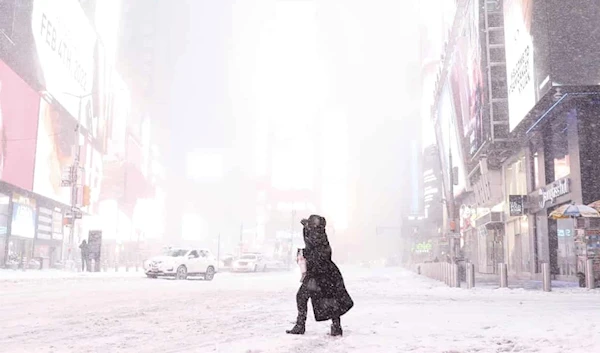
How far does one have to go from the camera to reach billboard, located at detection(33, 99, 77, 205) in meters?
44.0

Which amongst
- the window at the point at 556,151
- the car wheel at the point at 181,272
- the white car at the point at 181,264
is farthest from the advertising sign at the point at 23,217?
the window at the point at 556,151

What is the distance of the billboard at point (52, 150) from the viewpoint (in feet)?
144

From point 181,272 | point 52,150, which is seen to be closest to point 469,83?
point 181,272

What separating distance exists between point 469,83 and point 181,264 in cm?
2940

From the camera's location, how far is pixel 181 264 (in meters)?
26.5

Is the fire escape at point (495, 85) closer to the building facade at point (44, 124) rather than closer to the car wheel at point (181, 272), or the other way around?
the car wheel at point (181, 272)

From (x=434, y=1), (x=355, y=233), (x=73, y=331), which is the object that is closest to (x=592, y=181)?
(x=73, y=331)

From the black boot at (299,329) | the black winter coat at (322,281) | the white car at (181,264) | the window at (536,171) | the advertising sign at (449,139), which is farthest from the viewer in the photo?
the advertising sign at (449,139)

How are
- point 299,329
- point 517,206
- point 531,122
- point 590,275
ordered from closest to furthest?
point 299,329 < point 590,275 < point 531,122 < point 517,206

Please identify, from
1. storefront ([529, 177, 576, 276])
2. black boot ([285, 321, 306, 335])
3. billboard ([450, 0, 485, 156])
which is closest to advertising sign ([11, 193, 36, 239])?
billboard ([450, 0, 485, 156])

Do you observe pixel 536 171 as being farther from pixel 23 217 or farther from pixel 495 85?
pixel 23 217

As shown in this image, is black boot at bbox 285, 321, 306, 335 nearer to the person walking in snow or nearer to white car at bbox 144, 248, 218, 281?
the person walking in snow

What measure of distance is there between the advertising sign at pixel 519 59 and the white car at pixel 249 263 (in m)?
22.4

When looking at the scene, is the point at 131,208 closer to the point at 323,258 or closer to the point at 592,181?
the point at 592,181
